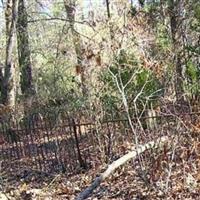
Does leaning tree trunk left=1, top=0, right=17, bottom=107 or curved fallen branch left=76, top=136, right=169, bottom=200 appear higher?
leaning tree trunk left=1, top=0, right=17, bottom=107

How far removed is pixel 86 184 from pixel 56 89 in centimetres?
1042

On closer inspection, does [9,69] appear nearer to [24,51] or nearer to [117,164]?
[24,51]

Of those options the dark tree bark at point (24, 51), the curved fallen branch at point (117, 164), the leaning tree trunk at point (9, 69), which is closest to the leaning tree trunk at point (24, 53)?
the dark tree bark at point (24, 51)

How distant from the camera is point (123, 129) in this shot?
7.86 m

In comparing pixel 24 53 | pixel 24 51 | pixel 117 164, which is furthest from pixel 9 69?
pixel 117 164

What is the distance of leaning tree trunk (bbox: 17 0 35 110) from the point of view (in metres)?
16.2

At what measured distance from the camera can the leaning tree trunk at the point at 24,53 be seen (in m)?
16.2

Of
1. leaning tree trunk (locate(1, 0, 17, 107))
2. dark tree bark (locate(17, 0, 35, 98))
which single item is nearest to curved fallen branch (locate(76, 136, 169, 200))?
leaning tree trunk (locate(1, 0, 17, 107))

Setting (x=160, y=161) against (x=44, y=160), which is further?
(x=44, y=160)

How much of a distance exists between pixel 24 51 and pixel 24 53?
0.46 ft

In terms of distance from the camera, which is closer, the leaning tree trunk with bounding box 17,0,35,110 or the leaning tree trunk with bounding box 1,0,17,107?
the leaning tree trunk with bounding box 1,0,17,107

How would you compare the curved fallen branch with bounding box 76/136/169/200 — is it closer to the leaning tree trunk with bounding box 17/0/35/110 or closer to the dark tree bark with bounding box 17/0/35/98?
the leaning tree trunk with bounding box 17/0/35/110

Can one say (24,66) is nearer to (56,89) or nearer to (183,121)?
(56,89)

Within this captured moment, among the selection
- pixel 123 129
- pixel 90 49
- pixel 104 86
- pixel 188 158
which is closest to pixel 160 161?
pixel 188 158
